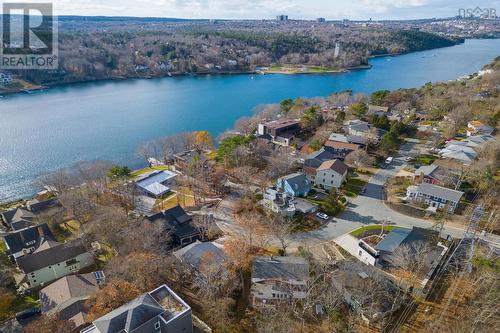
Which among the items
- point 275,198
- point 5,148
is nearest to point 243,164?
point 275,198

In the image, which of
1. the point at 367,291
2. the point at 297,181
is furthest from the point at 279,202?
the point at 367,291

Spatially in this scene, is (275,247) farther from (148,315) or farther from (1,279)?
(1,279)

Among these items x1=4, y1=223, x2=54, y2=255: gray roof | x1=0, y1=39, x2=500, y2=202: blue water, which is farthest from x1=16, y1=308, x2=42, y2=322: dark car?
x1=0, y1=39, x2=500, y2=202: blue water

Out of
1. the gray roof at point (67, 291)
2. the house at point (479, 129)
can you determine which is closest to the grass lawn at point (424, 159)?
the house at point (479, 129)

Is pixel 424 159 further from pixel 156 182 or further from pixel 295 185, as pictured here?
pixel 156 182

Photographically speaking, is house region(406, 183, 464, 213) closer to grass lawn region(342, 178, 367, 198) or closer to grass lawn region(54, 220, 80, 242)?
grass lawn region(342, 178, 367, 198)

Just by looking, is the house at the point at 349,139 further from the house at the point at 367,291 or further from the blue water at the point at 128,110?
the house at the point at 367,291
